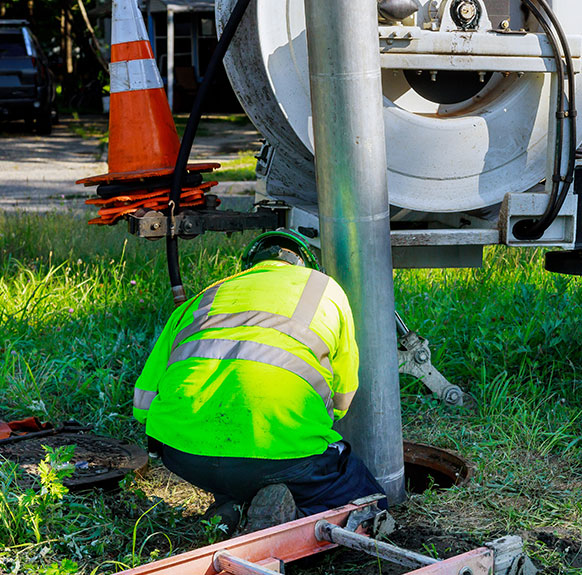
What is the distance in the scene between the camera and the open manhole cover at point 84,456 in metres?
3.21

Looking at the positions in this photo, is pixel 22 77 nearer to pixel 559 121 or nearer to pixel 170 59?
pixel 170 59

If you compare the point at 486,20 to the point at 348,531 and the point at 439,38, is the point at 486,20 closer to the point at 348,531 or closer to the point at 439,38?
the point at 439,38

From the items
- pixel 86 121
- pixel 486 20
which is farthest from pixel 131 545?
pixel 86 121

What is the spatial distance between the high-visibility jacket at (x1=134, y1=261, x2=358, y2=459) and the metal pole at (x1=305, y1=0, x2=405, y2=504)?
0.17 m

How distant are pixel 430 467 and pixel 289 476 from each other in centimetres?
107

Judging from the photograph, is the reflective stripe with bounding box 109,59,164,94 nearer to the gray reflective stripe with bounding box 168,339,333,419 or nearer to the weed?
the gray reflective stripe with bounding box 168,339,333,419

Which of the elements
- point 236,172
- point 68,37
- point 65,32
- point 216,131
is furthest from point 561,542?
point 68,37

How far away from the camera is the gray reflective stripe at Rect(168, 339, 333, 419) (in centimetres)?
263

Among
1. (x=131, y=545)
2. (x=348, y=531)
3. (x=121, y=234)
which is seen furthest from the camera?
(x=121, y=234)

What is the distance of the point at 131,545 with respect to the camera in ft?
9.40

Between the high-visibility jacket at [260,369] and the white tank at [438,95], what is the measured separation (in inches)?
35.7

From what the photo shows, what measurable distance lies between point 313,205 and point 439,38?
2.79 ft

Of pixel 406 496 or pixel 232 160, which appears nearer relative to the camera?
pixel 406 496

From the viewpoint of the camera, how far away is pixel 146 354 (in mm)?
4461
